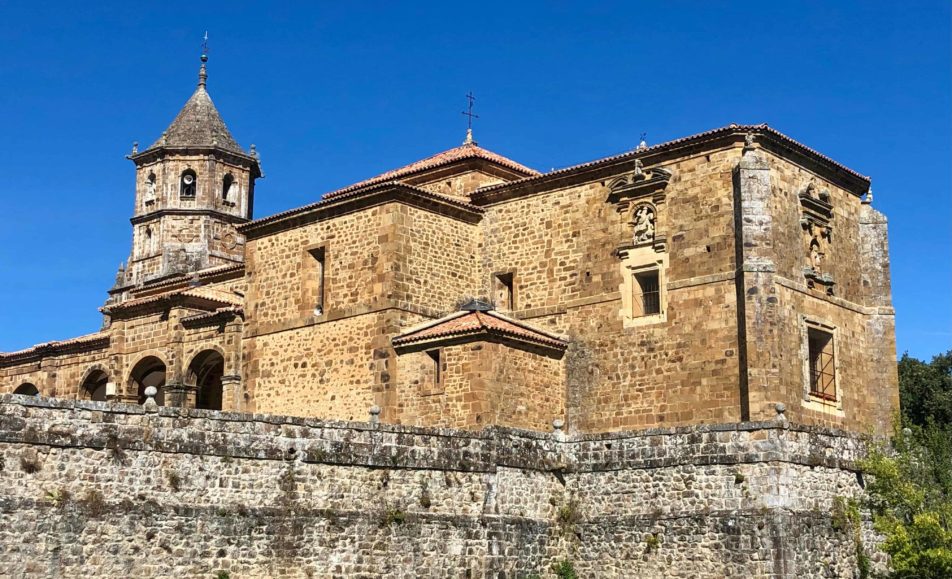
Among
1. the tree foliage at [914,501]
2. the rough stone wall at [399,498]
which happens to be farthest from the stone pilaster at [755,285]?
the rough stone wall at [399,498]

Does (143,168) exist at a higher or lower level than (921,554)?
higher

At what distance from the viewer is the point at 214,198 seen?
49.7m

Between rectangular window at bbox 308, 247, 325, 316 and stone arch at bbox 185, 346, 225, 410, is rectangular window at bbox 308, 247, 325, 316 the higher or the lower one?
the higher one

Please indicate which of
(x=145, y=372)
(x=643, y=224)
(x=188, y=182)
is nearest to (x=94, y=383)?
(x=145, y=372)

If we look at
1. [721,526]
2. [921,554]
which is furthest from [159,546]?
[921,554]

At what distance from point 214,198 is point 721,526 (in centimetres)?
3368

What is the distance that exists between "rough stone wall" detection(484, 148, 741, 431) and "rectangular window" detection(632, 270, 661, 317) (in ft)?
1.23

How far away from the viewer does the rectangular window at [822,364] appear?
89.6ft

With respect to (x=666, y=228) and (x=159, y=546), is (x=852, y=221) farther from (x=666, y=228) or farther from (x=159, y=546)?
(x=159, y=546)

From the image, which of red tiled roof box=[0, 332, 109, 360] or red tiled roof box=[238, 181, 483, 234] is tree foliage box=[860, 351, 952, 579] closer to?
red tiled roof box=[238, 181, 483, 234]

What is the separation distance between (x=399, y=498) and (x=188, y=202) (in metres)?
32.2

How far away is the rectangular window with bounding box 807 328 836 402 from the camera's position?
89.6 ft

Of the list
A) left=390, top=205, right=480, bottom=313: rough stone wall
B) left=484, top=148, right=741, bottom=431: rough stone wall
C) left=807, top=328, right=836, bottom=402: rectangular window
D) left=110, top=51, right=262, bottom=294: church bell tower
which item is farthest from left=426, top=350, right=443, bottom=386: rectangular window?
left=110, top=51, right=262, bottom=294: church bell tower

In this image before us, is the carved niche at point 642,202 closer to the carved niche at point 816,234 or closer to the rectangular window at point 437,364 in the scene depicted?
the carved niche at point 816,234
